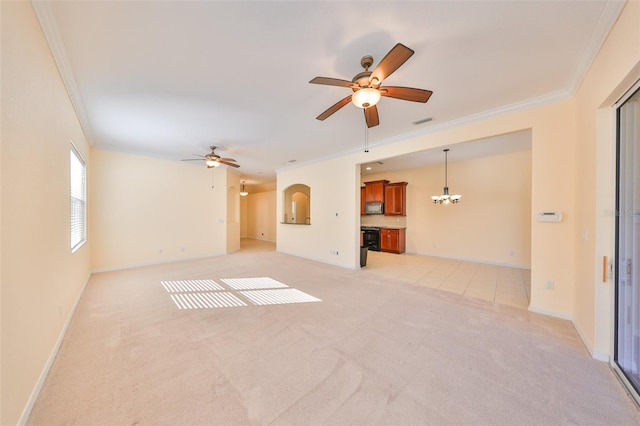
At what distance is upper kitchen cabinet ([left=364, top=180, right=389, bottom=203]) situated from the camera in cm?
780

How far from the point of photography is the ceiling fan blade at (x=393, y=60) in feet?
5.37

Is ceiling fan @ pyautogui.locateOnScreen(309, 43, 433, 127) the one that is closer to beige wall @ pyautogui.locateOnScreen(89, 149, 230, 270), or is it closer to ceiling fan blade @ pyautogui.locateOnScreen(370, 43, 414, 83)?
ceiling fan blade @ pyautogui.locateOnScreen(370, 43, 414, 83)

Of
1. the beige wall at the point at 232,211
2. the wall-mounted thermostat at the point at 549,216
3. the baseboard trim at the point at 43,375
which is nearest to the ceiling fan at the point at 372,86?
the wall-mounted thermostat at the point at 549,216

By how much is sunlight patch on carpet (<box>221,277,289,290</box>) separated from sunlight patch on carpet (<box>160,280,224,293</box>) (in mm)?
234

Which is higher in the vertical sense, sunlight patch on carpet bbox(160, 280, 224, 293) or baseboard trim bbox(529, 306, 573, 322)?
baseboard trim bbox(529, 306, 573, 322)

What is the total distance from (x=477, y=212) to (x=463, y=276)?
2.41 m

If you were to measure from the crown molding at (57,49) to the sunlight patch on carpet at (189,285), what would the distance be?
3.02 metres

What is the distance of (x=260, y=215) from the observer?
1132cm

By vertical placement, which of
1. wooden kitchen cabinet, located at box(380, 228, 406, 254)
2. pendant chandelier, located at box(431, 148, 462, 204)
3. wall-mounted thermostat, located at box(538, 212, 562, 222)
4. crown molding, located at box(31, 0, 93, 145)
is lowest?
wooden kitchen cabinet, located at box(380, 228, 406, 254)

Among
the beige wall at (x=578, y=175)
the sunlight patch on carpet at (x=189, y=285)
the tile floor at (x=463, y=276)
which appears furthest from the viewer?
the sunlight patch on carpet at (x=189, y=285)

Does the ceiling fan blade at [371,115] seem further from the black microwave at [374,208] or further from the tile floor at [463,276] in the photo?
the black microwave at [374,208]

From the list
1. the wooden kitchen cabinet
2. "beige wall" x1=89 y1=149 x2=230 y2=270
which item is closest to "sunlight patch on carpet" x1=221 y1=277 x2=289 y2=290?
"beige wall" x1=89 y1=149 x2=230 y2=270

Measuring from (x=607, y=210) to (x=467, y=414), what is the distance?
7.13 feet

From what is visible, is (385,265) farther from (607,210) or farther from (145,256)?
(145,256)
